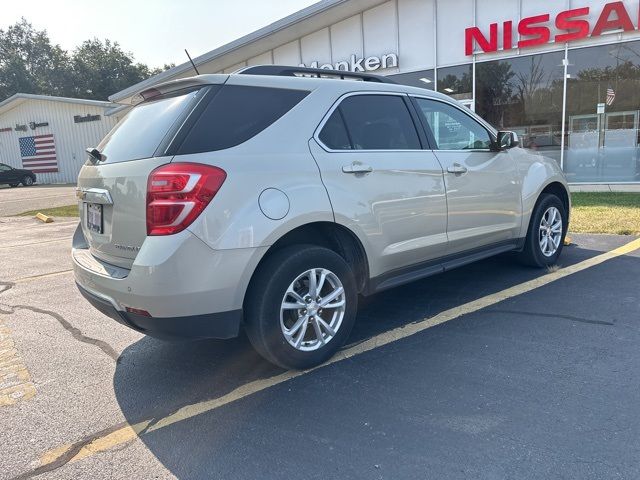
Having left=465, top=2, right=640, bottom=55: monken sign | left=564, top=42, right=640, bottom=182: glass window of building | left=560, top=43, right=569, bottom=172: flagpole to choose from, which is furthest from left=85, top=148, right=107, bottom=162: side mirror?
left=564, top=42, right=640, bottom=182: glass window of building

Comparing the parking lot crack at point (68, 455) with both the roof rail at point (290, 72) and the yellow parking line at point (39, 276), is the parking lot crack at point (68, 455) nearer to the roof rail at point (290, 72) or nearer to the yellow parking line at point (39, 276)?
the roof rail at point (290, 72)

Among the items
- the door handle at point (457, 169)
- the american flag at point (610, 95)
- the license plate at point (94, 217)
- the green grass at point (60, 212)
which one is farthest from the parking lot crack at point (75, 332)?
the american flag at point (610, 95)

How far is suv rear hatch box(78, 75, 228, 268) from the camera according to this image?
280 cm

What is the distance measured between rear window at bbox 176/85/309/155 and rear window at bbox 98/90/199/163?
0.16 metres

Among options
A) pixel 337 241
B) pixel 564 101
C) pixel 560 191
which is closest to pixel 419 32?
pixel 564 101

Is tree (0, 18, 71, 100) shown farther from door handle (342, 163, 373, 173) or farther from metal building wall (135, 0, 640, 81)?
door handle (342, 163, 373, 173)

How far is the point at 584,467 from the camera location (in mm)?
2162

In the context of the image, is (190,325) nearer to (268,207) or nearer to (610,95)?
(268,207)

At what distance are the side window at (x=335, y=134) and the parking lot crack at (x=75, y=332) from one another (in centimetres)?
219

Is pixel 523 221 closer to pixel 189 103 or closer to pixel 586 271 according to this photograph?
pixel 586 271

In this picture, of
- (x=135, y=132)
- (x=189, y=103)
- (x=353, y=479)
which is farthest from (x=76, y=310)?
(x=353, y=479)

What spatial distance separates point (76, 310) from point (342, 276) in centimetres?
290

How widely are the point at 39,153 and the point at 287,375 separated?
35.1 metres

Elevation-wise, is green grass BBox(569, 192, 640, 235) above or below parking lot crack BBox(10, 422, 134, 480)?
above
